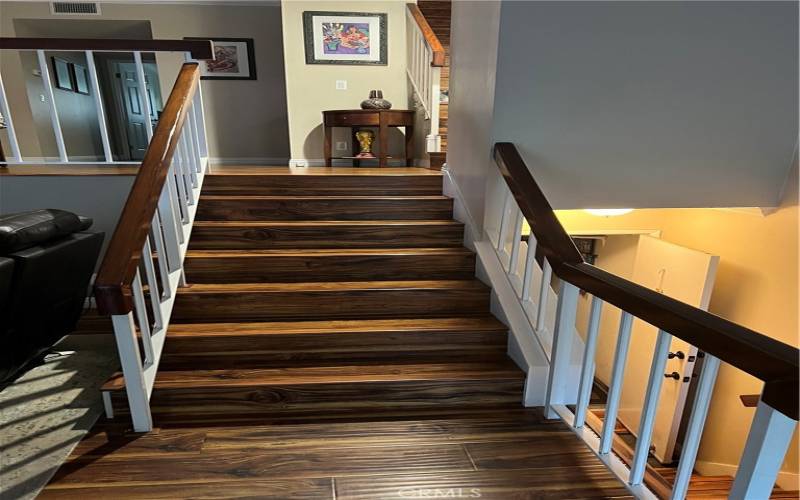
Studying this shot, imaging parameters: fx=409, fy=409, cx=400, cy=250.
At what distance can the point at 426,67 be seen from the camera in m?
3.79

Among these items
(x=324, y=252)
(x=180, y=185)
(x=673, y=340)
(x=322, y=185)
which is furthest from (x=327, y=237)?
(x=673, y=340)

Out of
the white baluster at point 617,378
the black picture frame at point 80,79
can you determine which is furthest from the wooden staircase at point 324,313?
the black picture frame at point 80,79

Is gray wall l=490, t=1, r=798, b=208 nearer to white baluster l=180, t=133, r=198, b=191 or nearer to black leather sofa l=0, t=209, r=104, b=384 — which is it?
white baluster l=180, t=133, r=198, b=191

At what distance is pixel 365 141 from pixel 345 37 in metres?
1.13

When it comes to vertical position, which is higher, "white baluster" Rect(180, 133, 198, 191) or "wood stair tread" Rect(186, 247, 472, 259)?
"white baluster" Rect(180, 133, 198, 191)

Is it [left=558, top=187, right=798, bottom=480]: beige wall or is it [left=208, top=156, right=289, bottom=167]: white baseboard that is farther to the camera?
[left=208, top=156, right=289, bottom=167]: white baseboard

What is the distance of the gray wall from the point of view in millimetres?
1860

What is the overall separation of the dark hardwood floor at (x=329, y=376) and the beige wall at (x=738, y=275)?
5.02 ft

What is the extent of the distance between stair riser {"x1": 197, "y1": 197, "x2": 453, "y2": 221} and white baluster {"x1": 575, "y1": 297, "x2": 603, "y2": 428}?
133 cm

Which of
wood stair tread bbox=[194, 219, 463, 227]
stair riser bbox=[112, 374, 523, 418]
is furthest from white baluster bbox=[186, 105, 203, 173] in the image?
stair riser bbox=[112, 374, 523, 418]

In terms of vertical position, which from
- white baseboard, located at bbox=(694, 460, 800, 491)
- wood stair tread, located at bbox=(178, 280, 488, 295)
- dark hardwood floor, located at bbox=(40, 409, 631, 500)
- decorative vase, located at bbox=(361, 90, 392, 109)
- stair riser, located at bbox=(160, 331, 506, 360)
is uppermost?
decorative vase, located at bbox=(361, 90, 392, 109)

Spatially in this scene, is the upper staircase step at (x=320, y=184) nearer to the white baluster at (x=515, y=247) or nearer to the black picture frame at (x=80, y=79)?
the white baluster at (x=515, y=247)

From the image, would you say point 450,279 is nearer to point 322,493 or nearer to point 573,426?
point 573,426

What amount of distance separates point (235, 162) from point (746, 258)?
5108mm
